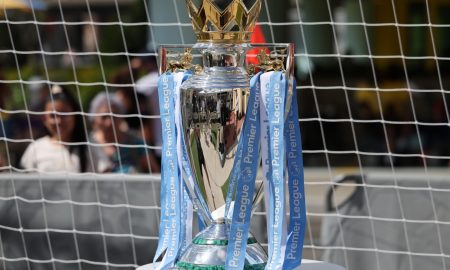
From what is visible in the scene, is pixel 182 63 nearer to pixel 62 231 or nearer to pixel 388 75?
pixel 62 231

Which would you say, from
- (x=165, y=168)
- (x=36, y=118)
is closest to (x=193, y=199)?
(x=165, y=168)

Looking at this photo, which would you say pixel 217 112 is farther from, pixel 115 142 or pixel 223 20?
pixel 115 142

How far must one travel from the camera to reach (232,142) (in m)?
2.10

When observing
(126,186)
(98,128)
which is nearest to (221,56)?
(126,186)

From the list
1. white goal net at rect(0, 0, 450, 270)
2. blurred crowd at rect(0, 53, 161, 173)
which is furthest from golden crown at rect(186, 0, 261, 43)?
blurred crowd at rect(0, 53, 161, 173)

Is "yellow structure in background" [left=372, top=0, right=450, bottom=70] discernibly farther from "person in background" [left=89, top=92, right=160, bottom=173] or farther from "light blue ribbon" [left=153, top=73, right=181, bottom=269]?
"light blue ribbon" [left=153, top=73, right=181, bottom=269]

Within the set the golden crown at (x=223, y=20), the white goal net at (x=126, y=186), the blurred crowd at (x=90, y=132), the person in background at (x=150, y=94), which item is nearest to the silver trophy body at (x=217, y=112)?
the golden crown at (x=223, y=20)

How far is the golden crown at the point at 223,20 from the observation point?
6.93ft

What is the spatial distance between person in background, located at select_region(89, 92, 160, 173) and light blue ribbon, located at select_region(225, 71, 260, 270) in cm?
233

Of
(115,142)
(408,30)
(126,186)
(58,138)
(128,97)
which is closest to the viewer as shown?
(126,186)

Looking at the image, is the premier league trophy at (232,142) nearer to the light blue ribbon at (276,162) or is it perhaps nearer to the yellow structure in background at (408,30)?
the light blue ribbon at (276,162)

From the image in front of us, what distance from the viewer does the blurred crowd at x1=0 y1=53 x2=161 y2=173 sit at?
432 centimetres

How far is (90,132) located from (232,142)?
302cm

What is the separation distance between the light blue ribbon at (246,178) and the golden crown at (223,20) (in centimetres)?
12
